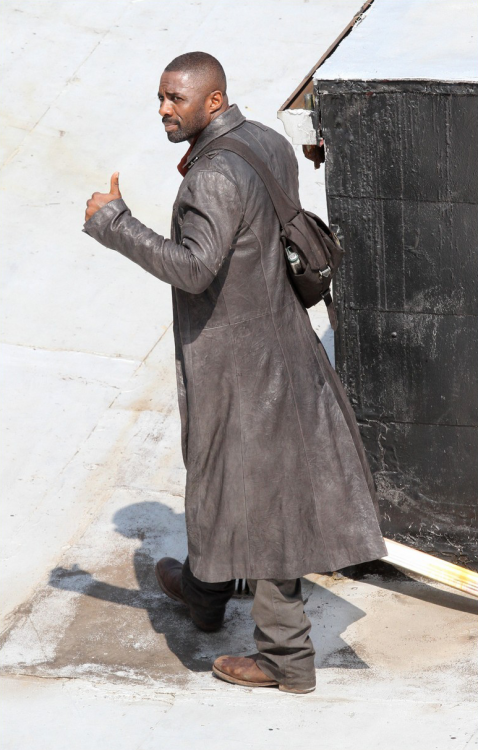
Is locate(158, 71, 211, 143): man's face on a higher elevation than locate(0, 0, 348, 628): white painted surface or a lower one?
higher

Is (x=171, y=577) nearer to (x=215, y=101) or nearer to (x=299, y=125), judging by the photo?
(x=299, y=125)

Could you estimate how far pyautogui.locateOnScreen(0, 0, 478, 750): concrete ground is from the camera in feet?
11.7

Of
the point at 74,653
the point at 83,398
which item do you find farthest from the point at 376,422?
the point at 83,398

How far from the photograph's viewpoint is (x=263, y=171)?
331 centimetres

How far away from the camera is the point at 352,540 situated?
3623 mm

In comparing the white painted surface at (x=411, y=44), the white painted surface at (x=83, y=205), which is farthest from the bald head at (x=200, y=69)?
the white painted surface at (x=83, y=205)

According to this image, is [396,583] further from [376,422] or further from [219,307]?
[219,307]

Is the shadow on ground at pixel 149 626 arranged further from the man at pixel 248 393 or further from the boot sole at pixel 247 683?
the man at pixel 248 393

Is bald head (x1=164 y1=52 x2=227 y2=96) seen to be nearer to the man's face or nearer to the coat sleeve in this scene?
the man's face

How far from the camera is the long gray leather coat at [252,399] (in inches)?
127

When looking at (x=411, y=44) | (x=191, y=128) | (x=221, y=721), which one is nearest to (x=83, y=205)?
(x=411, y=44)

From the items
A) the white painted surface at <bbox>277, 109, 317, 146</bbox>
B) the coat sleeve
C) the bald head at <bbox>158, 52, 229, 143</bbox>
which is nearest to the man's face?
the bald head at <bbox>158, 52, 229, 143</bbox>

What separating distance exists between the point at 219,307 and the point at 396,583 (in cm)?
147

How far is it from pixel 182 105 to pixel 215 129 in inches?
4.6
